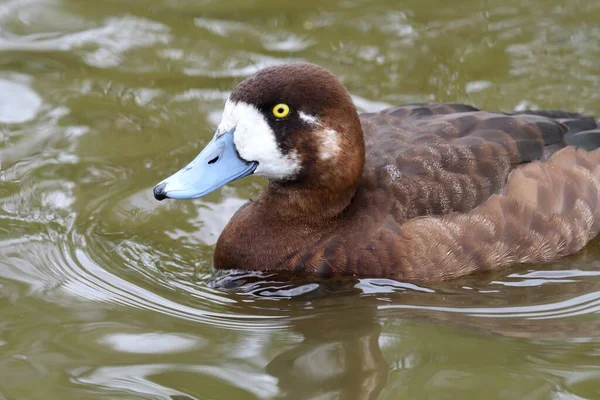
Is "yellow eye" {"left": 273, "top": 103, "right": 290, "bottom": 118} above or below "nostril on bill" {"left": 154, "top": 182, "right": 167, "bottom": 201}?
above

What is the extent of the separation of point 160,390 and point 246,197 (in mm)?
2618

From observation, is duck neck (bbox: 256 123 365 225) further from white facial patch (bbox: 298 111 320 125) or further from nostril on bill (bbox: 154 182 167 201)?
nostril on bill (bbox: 154 182 167 201)

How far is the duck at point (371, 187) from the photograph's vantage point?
18.1 ft

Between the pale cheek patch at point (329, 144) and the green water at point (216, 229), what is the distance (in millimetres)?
788

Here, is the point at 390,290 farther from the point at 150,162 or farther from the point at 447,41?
the point at 447,41

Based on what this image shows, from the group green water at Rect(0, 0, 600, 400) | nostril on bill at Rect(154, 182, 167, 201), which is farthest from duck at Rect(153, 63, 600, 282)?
green water at Rect(0, 0, 600, 400)

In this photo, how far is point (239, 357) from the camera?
15.8 ft

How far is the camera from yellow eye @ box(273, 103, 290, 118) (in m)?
5.48

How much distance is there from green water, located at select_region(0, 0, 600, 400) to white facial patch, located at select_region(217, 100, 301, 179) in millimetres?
771

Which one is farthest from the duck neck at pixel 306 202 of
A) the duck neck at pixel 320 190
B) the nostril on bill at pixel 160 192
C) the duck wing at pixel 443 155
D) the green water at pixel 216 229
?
the nostril on bill at pixel 160 192

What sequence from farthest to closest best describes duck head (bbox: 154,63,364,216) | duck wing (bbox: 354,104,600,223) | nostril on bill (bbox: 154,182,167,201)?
duck wing (bbox: 354,104,600,223)
duck head (bbox: 154,63,364,216)
nostril on bill (bbox: 154,182,167,201)

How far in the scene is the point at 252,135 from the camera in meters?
5.50

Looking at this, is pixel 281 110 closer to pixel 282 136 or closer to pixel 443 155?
pixel 282 136

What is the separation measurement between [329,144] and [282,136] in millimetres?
290
